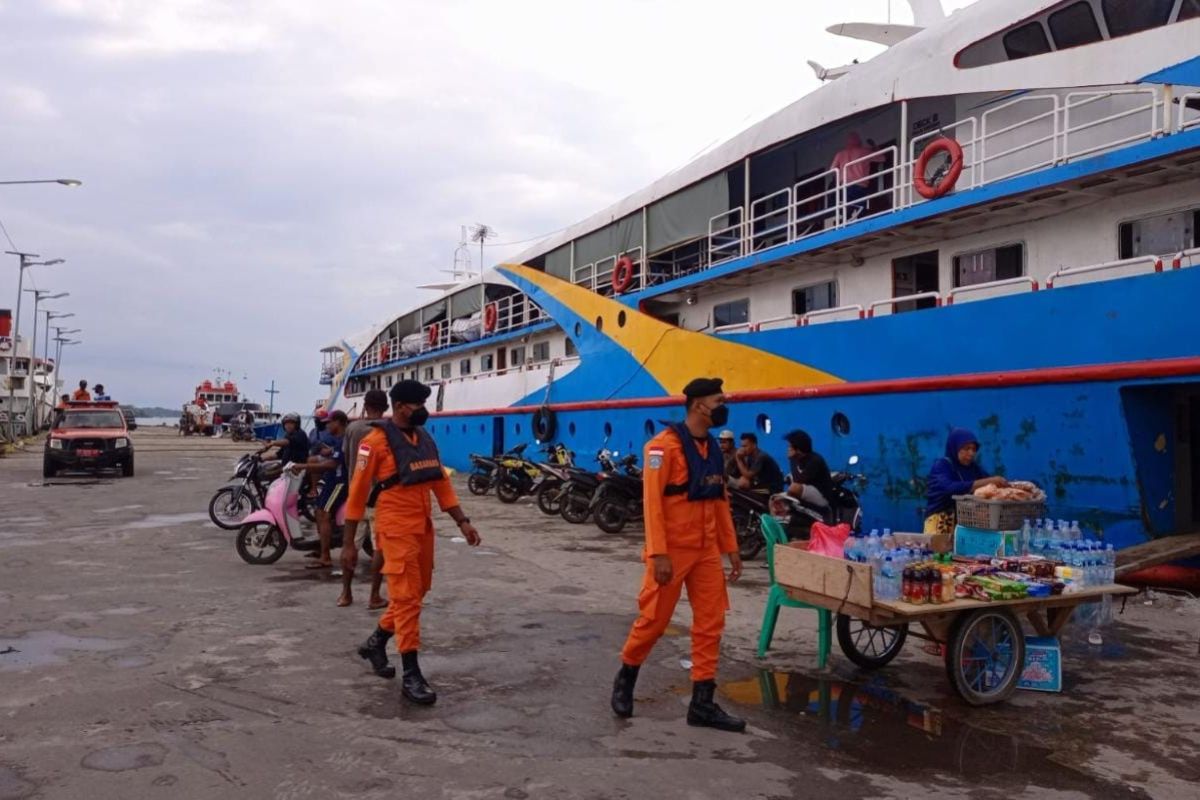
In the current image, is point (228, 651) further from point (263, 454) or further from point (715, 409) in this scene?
point (263, 454)

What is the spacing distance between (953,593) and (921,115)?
8.21 meters

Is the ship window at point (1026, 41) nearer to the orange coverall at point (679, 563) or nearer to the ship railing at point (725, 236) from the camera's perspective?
the ship railing at point (725, 236)

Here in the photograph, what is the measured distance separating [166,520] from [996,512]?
10717 mm

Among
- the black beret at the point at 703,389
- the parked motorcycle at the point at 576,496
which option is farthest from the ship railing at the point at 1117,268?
the parked motorcycle at the point at 576,496

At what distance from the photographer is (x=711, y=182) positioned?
13555mm

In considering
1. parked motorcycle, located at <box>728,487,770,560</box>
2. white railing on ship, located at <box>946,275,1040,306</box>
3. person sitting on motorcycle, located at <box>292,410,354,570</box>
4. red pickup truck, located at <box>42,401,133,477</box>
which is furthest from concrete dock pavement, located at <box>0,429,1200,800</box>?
red pickup truck, located at <box>42,401,133,477</box>

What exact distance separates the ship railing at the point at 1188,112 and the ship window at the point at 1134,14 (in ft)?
2.65

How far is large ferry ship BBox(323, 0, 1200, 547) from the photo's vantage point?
7414 millimetres

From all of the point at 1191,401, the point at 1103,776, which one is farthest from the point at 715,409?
the point at 1191,401

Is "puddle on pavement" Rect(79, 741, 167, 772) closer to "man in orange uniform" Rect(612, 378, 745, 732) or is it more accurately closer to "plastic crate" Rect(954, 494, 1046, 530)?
"man in orange uniform" Rect(612, 378, 745, 732)

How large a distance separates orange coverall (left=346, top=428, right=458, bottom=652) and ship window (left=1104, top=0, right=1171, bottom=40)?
24.6 ft

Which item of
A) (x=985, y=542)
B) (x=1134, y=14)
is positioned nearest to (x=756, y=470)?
(x=985, y=542)

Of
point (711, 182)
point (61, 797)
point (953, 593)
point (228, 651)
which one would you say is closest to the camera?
point (61, 797)

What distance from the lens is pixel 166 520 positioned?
1227cm
